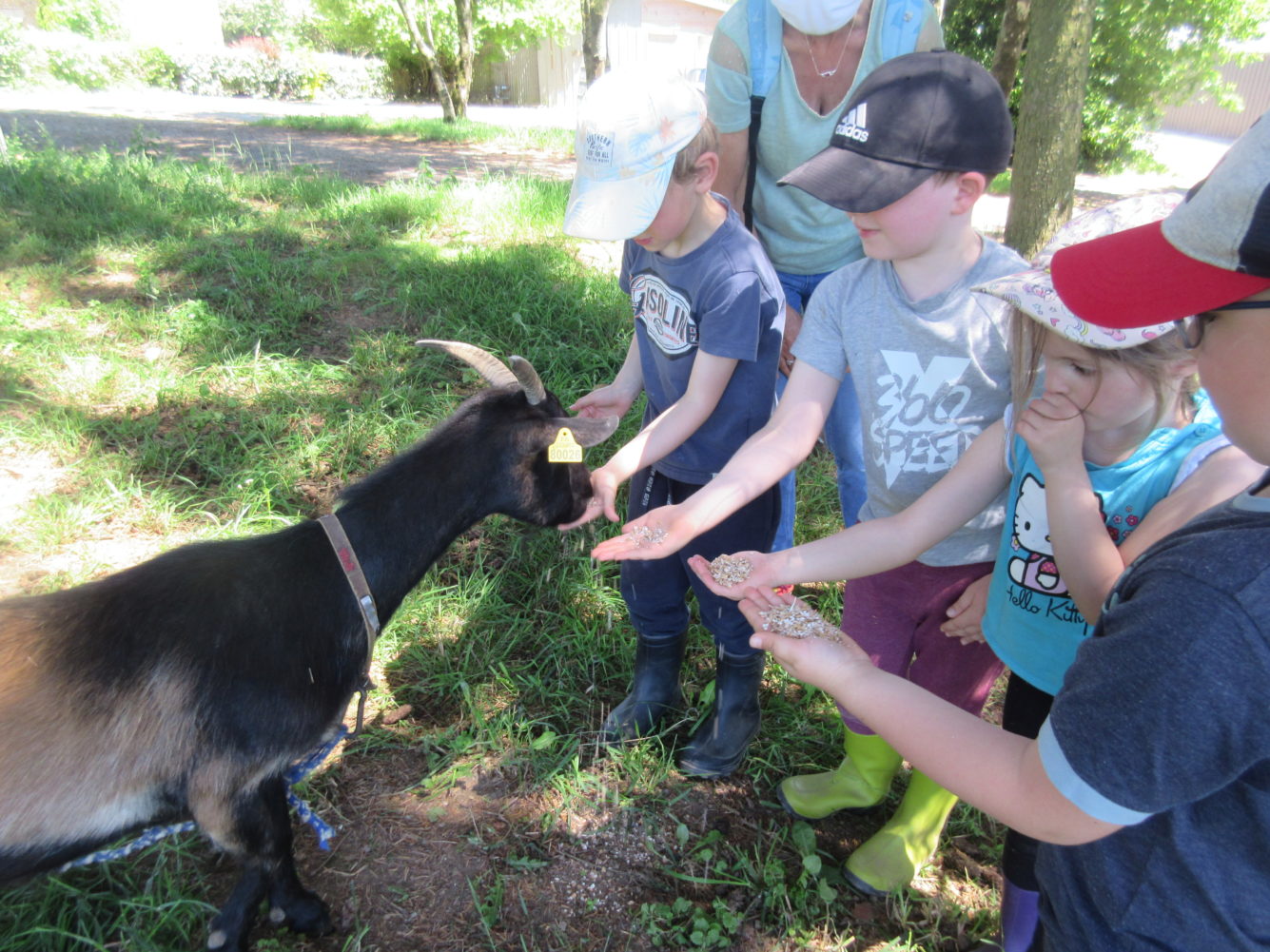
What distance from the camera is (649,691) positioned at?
2844 millimetres

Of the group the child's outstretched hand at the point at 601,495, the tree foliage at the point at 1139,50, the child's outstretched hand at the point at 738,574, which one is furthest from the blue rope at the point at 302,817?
the tree foliage at the point at 1139,50

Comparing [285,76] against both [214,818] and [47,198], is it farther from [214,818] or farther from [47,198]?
[214,818]

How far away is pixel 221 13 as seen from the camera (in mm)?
47281

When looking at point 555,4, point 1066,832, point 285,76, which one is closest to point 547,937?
point 1066,832

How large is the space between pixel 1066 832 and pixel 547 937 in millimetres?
1610

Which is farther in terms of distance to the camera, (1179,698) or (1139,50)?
(1139,50)

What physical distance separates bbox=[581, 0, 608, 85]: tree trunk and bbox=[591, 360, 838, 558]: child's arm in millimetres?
9623

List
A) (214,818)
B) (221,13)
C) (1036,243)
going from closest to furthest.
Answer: (214,818) < (1036,243) < (221,13)

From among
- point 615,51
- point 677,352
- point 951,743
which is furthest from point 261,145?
point 615,51

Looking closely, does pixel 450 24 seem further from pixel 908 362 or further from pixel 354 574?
pixel 908 362

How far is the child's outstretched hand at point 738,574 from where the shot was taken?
1776 millimetres

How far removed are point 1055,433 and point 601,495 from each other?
58.1 inches

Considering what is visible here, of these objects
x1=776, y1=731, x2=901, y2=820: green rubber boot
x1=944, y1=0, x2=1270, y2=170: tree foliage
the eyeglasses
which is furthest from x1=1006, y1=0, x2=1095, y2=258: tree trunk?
the eyeglasses

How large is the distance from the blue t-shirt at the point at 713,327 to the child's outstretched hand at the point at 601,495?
193mm
